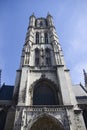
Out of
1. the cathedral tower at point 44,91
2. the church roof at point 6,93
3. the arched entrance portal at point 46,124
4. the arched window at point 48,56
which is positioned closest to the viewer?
the arched entrance portal at point 46,124

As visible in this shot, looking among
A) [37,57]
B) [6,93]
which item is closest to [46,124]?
[6,93]

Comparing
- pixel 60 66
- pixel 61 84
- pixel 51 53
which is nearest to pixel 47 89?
pixel 61 84

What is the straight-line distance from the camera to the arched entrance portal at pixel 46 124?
1530cm

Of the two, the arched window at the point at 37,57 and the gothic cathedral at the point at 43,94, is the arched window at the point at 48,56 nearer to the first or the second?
the gothic cathedral at the point at 43,94

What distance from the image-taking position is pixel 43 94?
1900 centimetres

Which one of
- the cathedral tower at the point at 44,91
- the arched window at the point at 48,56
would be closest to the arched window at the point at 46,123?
the cathedral tower at the point at 44,91

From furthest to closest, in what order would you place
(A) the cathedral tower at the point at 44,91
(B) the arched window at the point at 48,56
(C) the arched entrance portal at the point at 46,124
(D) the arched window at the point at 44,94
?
(B) the arched window at the point at 48,56, (D) the arched window at the point at 44,94, (A) the cathedral tower at the point at 44,91, (C) the arched entrance portal at the point at 46,124

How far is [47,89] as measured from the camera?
19.6 m

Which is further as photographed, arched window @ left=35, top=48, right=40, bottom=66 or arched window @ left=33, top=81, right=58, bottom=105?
arched window @ left=35, top=48, right=40, bottom=66

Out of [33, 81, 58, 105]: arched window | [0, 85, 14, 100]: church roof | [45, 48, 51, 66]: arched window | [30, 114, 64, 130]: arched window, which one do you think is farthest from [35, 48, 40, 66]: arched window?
[30, 114, 64, 130]: arched window

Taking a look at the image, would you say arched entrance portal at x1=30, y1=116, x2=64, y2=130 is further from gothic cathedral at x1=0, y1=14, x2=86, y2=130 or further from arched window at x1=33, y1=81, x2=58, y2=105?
arched window at x1=33, y1=81, x2=58, y2=105

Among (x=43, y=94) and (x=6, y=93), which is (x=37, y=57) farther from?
(x=43, y=94)

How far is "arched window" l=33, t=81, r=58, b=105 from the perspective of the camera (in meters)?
18.2

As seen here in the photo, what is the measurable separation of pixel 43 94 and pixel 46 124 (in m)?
4.02
